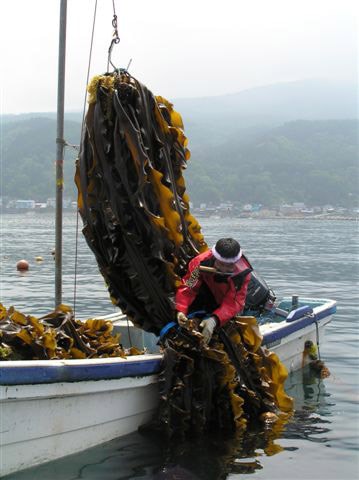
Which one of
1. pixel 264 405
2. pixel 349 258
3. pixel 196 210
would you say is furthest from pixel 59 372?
pixel 196 210

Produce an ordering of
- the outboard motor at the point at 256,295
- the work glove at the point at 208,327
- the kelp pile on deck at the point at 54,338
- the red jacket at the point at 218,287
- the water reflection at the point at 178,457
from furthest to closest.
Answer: the outboard motor at the point at 256,295 → the red jacket at the point at 218,287 → the work glove at the point at 208,327 → the kelp pile on deck at the point at 54,338 → the water reflection at the point at 178,457

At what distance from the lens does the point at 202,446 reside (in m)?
7.41

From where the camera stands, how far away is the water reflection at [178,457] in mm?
6703

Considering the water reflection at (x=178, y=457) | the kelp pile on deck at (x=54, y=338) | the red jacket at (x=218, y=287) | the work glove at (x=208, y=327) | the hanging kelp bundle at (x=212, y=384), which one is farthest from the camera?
the red jacket at (x=218, y=287)

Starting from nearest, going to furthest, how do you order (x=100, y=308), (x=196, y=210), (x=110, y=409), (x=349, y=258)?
1. (x=110, y=409)
2. (x=100, y=308)
3. (x=349, y=258)
4. (x=196, y=210)

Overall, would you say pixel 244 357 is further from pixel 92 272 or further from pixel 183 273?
pixel 92 272

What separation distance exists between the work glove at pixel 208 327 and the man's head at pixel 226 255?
61 centimetres

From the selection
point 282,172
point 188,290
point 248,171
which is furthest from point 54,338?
point 282,172

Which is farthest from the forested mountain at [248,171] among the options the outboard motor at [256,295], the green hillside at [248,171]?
the outboard motor at [256,295]

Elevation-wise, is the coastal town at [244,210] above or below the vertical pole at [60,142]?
below

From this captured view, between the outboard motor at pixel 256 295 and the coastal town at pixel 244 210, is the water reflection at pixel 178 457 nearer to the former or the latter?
the outboard motor at pixel 256 295

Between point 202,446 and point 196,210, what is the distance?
120 metres

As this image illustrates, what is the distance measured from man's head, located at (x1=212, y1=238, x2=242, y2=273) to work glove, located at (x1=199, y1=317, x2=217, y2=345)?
0.61 meters

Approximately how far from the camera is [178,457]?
720cm
